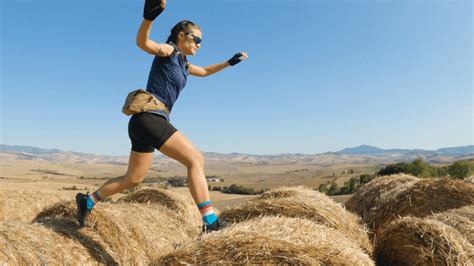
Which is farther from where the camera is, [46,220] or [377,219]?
[377,219]

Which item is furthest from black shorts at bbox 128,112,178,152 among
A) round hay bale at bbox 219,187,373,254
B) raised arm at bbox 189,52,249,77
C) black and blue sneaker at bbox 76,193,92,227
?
round hay bale at bbox 219,187,373,254

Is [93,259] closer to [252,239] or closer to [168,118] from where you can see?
[168,118]

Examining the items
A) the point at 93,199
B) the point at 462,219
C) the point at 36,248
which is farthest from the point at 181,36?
the point at 462,219

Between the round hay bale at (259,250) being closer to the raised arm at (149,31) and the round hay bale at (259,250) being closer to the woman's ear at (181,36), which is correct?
the raised arm at (149,31)

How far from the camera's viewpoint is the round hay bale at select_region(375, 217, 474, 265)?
385 cm

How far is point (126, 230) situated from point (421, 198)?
4126 mm

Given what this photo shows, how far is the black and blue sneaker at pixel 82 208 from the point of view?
432 centimetres

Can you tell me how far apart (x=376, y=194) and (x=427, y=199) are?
1.31 m

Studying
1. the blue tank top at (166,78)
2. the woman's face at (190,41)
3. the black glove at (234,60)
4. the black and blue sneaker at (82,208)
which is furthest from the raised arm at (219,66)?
the black and blue sneaker at (82,208)

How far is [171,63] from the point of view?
13.4ft

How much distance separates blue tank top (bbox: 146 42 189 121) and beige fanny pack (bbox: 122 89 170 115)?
0.13 m

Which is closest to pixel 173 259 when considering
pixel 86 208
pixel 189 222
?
pixel 86 208

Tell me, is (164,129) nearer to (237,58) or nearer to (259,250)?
(259,250)

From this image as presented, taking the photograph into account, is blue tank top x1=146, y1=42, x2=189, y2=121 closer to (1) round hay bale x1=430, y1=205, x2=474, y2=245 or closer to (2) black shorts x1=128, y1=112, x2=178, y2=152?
(2) black shorts x1=128, y1=112, x2=178, y2=152
